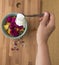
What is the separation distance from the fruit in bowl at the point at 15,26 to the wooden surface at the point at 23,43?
0.03 m

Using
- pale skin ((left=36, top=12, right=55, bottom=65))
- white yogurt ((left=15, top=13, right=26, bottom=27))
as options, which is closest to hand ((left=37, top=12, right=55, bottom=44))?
pale skin ((left=36, top=12, right=55, bottom=65))

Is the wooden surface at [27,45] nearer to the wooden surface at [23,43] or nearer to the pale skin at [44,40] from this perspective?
the wooden surface at [23,43]

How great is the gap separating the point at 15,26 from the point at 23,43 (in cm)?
10

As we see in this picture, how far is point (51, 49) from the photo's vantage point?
108 centimetres

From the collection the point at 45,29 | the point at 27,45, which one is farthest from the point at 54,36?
the point at 45,29

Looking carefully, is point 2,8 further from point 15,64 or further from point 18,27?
point 15,64

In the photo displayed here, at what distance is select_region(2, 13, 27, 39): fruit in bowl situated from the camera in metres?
1.06

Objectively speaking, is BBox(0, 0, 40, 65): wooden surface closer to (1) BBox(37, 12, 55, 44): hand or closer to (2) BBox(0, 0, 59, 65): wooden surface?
(2) BBox(0, 0, 59, 65): wooden surface

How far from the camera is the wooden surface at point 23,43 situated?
108cm

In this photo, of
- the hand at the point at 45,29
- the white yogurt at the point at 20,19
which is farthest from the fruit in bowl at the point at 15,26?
the hand at the point at 45,29

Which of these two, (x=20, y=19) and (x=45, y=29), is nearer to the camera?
(x=45, y=29)

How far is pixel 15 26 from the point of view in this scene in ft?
3.51

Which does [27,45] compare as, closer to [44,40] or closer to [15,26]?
[15,26]

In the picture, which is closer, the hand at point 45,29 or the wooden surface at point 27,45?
the hand at point 45,29
